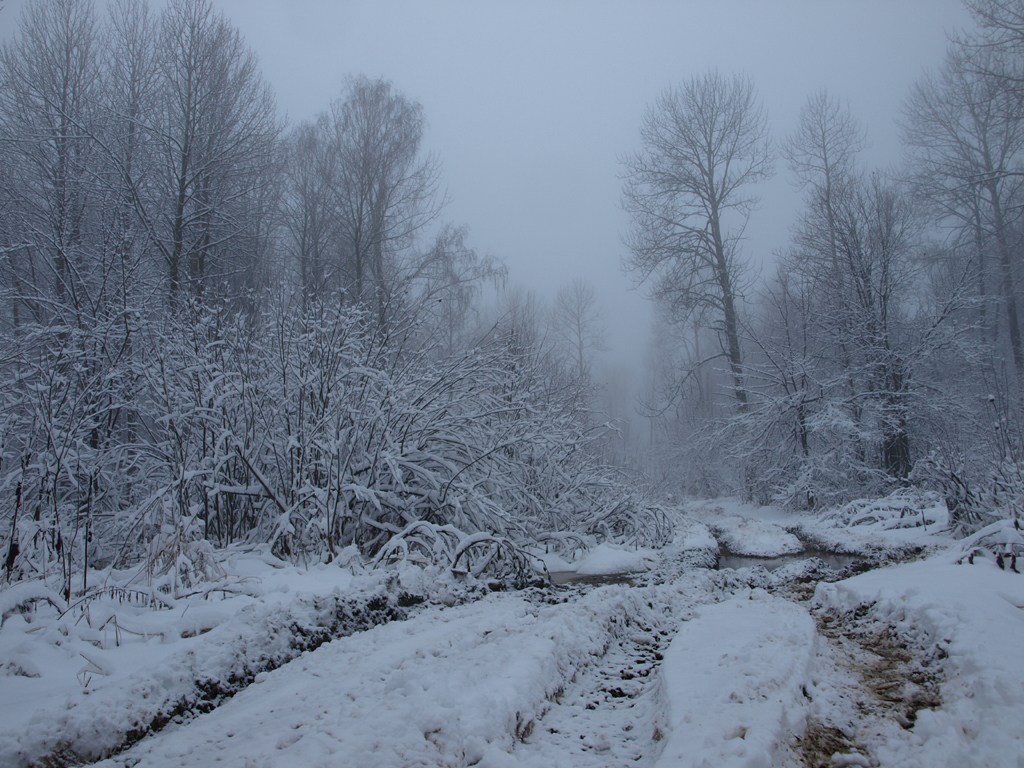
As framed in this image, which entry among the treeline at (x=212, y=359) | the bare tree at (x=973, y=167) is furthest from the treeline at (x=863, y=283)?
the treeline at (x=212, y=359)

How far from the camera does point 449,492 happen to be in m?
7.36

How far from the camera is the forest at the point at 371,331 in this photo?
641 centimetres

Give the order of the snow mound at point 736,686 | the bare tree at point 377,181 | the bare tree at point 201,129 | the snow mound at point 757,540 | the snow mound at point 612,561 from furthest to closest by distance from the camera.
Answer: the bare tree at point 377,181
the bare tree at point 201,129
the snow mound at point 757,540
the snow mound at point 612,561
the snow mound at point 736,686

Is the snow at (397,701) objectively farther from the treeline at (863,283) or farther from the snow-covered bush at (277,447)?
the treeline at (863,283)

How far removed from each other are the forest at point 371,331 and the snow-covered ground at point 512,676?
959mm

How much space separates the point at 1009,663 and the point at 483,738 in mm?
2379

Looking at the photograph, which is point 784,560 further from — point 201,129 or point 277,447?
point 201,129

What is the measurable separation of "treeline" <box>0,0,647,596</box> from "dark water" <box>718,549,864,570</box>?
1538 mm

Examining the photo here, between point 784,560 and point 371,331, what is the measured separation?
7.26m

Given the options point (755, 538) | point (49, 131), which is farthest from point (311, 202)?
point (755, 538)

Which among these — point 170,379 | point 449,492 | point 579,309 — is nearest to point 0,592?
point 170,379

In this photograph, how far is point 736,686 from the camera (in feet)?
8.93

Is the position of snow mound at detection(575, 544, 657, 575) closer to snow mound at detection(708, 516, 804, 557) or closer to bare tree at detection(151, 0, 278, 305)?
snow mound at detection(708, 516, 804, 557)

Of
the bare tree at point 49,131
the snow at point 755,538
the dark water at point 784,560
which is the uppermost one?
the bare tree at point 49,131
